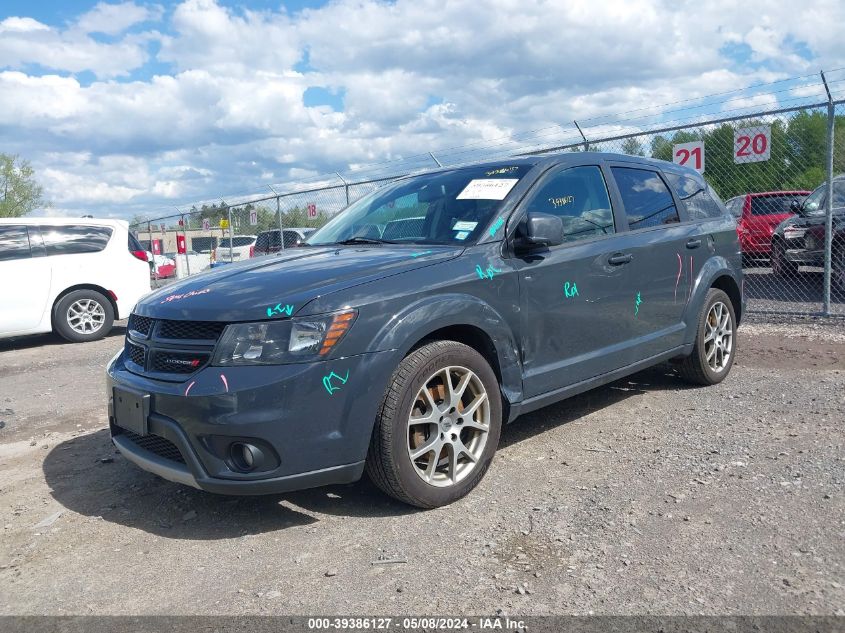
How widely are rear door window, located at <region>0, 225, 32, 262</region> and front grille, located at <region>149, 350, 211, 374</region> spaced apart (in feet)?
23.5

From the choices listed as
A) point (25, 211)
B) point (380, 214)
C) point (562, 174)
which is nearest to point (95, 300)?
point (380, 214)

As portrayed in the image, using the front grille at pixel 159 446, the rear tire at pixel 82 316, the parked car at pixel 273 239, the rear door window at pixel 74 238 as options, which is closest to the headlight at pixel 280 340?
the front grille at pixel 159 446

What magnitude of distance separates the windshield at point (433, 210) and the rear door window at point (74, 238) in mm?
6357

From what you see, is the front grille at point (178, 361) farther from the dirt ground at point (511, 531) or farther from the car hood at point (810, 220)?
the car hood at point (810, 220)

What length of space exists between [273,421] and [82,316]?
8.00 meters

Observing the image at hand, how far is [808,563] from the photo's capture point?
285cm

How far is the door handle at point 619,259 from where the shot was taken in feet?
14.9

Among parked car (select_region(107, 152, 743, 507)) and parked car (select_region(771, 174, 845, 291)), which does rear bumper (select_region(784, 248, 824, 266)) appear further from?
parked car (select_region(107, 152, 743, 507))

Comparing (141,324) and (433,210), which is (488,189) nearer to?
(433,210)

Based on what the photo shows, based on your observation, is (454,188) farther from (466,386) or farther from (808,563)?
(808,563)

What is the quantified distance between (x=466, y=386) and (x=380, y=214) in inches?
60.1

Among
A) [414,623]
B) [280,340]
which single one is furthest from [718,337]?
[414,623]

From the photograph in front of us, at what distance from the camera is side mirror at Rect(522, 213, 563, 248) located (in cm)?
385

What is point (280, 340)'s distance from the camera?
317cm
